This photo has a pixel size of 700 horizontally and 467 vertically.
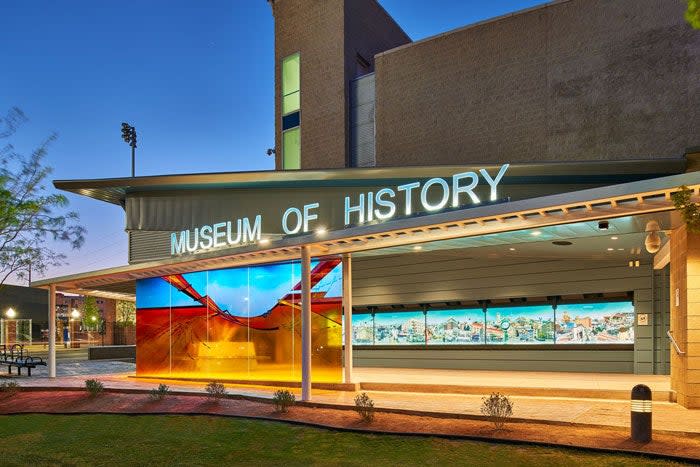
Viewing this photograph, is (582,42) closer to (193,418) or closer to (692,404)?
(692,404)

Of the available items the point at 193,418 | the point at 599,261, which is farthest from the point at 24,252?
the point at 599,261

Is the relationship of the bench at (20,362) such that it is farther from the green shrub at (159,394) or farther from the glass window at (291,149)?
the glass window at (291,149)

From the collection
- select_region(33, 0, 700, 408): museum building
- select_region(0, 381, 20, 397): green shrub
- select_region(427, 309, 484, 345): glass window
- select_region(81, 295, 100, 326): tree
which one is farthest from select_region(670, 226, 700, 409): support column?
select_region(81, 295, 100, 326): tree

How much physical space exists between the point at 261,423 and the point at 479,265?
10500 millimetres

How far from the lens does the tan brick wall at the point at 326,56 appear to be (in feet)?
81.0

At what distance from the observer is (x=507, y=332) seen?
19.4 m

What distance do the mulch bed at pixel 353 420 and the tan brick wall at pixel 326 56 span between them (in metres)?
12.6

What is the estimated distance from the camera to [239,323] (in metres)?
17.6

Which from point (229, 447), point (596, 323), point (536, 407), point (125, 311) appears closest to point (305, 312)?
point (229, 447)

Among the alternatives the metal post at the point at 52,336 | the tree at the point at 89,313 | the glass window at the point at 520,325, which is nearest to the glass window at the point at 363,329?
the glass window at the point at 520,325

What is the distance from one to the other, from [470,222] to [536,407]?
3.67m

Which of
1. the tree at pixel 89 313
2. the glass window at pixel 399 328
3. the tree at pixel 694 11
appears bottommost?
the tree at pixel 89 313

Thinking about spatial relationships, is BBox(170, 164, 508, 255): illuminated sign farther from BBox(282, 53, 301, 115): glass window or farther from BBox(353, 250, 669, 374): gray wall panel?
BBox(282, 53, 301, 115): glass window

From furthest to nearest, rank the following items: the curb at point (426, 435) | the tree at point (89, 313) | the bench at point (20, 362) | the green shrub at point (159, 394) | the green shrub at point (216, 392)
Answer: the tree at point (89, 313), the bench at point (20, 362), the green shrub at point (159, 394), the green shrub at point (216, 392), the curb at point (426, 435)
